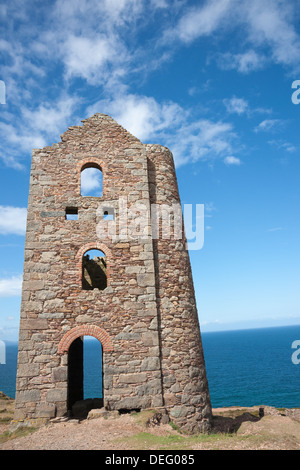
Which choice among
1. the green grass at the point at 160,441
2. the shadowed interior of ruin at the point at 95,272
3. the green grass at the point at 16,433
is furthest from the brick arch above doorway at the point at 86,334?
the shadowed interior of ruin at the point at 95,272

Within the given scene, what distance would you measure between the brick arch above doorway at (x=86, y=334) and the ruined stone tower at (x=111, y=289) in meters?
0.03

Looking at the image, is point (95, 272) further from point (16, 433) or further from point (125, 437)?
point (125, 437)

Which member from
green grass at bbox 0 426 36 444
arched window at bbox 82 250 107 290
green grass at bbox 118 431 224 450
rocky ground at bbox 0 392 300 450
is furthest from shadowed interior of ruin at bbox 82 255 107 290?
green grass at bbox 118 431 224 450

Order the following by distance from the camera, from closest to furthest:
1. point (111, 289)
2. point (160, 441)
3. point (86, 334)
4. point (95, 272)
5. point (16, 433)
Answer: point (160, 441) < point (16, 433) < point (86, 334) < point (111, 289) < point (95, 272)

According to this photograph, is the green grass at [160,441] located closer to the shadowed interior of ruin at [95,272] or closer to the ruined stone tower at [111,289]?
the ruined stone tower at [111,289]

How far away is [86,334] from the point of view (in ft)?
33.7

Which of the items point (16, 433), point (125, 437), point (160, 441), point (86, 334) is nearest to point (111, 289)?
point (86, 334)

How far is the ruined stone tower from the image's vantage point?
1002 cm

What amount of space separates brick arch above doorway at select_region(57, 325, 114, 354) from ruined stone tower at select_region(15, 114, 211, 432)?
0.11ft

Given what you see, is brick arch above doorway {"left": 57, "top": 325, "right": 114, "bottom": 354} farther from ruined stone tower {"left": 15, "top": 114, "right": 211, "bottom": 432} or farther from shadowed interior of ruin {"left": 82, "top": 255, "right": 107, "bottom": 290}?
shadowed interior of ruin {"left": 82, "top": 255, "right": 107, "bottom": 290}

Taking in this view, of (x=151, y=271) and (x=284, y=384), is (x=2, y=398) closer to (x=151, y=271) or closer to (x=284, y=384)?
(x=151, y=271)

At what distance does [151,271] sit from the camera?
11320 millimetres

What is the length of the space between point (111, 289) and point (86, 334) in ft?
5.65
